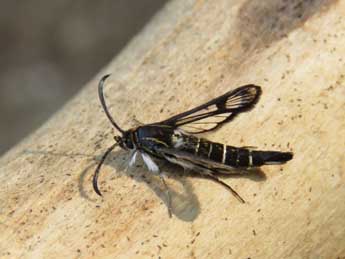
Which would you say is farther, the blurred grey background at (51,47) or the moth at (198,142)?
the blurred grey background at (51,47)

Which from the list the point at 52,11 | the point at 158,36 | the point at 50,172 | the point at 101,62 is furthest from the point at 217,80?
the point at 52,11

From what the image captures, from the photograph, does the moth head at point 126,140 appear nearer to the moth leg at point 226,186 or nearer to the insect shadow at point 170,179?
the insect shadow at point 170,179

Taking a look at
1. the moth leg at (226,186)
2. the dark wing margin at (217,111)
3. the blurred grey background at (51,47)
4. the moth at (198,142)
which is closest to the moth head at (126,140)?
the moth at (198,142)

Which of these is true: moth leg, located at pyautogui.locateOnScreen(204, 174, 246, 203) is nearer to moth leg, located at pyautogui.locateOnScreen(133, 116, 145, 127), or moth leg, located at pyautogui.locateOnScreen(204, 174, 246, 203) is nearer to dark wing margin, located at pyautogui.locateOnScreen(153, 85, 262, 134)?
dark wing margin, located at pyautogui.locateOnScreen(153, 85, 262, 134)

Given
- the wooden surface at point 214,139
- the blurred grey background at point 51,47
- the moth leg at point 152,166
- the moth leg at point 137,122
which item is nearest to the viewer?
the wooden surface at point 214,139

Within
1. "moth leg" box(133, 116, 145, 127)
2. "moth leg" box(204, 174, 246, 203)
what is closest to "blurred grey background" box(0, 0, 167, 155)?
"moth leg" box(133, 116, 145, 127)

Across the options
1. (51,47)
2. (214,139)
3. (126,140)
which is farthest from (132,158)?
(51,47)
